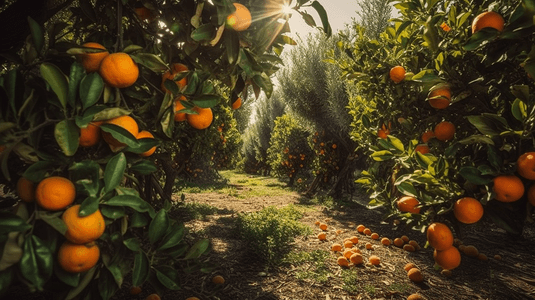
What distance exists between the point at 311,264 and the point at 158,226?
2537mm

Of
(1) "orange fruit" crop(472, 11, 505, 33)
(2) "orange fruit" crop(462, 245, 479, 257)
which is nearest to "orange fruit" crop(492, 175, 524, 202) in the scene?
(1) "orange fruit" crop(472, 11, 505, 33)

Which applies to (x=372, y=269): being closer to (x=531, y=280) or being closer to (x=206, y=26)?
(x=531, y=280)

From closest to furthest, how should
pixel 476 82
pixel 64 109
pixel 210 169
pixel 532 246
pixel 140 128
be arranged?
1. pixel 64 109
2. pixel 140 128
3. pixel 476 82
4. pixel 532 246
5. pixel 210 169

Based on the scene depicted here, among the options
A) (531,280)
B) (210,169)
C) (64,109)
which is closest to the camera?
(64,109)

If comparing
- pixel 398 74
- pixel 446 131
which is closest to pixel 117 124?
pixel 446 131

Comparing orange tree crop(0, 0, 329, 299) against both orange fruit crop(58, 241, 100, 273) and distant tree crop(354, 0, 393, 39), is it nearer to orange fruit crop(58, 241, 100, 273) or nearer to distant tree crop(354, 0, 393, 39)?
orange fruit crop(58, 241, 100, 273)

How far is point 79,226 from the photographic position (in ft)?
2.52

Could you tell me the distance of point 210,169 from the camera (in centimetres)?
1395

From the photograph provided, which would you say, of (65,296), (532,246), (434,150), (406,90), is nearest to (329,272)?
(434,150)

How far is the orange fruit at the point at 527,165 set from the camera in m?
1.14

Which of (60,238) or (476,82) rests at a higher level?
(476,82)

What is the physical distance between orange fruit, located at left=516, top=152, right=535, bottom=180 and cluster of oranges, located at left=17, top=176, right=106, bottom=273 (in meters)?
1.73

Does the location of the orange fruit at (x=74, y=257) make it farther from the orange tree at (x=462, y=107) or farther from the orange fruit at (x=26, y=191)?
the orange tree at (x=462, y=107)

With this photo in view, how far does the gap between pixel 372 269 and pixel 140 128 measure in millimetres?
2931
